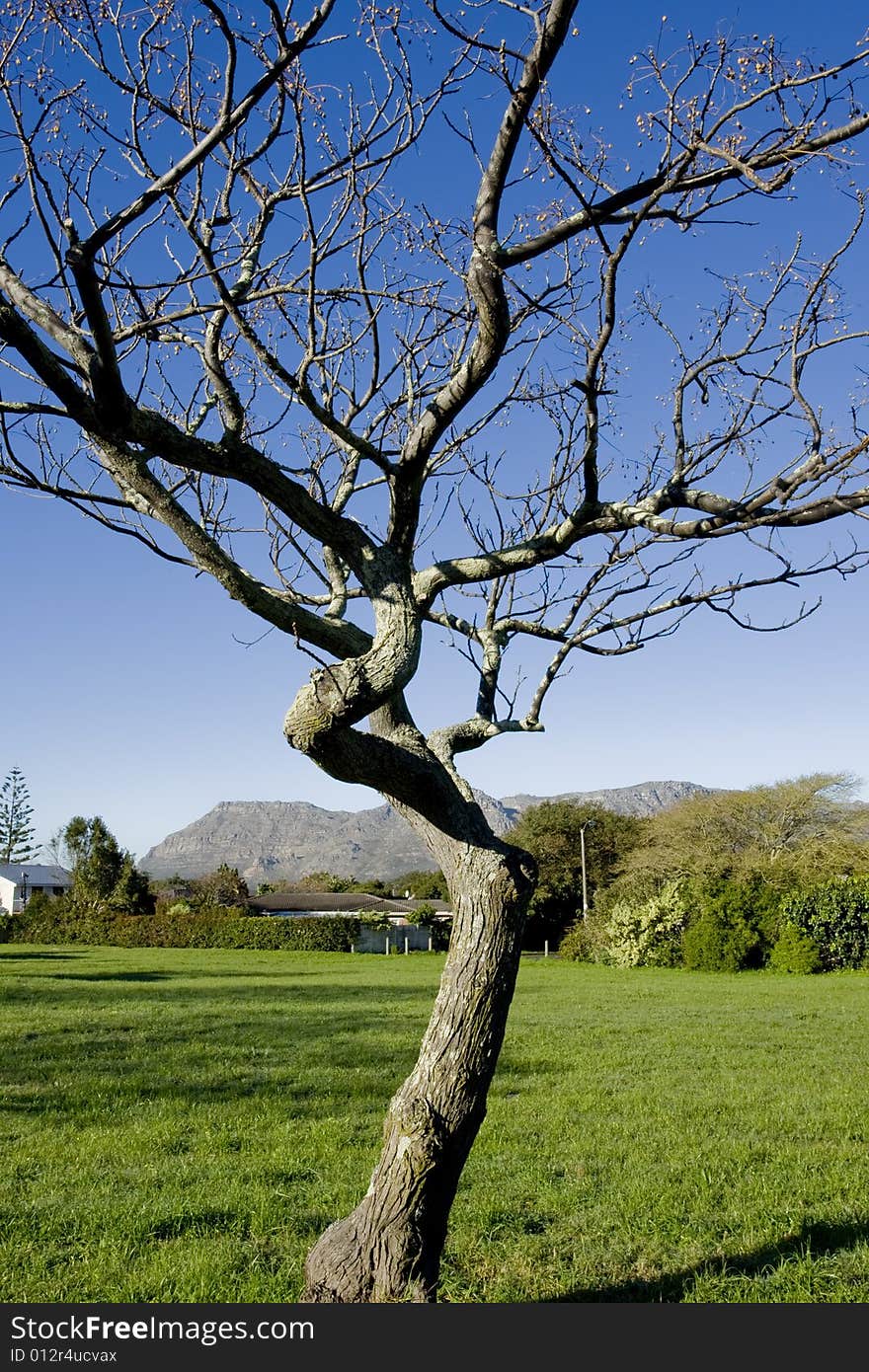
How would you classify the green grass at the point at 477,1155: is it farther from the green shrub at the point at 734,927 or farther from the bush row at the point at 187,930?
the bush row at the point at 187,930

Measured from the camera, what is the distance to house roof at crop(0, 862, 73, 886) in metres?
76.3

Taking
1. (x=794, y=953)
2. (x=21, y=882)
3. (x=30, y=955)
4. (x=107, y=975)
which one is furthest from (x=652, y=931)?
(x=21, y=882)

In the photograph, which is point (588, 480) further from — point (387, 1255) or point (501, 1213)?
point (501, 1213)

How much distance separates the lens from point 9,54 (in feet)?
12.2

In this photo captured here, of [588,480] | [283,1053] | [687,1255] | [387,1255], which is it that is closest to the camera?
[387,1255]

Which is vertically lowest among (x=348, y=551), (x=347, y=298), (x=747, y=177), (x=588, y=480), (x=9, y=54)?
(x=348, y=551)

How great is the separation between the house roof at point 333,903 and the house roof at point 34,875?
2268cm

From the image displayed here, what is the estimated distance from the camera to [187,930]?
37.9 meters

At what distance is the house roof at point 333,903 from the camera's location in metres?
55.8

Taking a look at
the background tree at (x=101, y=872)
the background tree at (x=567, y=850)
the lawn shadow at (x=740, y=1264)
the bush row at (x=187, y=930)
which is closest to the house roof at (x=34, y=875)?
the background tree at (x=101, y=872)

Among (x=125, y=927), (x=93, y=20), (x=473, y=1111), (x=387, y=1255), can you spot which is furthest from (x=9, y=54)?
(x=125, y=927)

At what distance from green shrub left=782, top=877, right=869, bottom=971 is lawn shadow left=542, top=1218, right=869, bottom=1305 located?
2129cm

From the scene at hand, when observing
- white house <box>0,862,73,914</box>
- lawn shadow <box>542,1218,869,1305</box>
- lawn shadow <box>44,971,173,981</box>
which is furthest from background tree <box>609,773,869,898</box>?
white house <box>0,862,73,914</box>

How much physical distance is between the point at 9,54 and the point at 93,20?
0.35 meters
